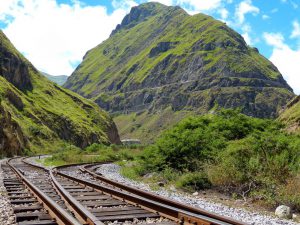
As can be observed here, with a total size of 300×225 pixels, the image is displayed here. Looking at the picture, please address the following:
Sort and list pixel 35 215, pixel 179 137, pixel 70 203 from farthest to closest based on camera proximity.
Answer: pixel 179 137
pixel 70 203
pixel 35 215

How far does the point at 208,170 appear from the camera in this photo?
15273mm

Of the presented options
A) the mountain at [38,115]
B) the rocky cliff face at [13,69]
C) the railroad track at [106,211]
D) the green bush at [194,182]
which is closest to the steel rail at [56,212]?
the railroad track at [106,211]

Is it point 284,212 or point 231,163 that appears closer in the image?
point 284,212

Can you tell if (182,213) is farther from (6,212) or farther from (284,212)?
(6,212)

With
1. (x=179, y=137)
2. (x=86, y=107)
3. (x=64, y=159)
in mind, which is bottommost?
(x=64, y=159)

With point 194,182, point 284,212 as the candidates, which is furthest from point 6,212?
point 194,182

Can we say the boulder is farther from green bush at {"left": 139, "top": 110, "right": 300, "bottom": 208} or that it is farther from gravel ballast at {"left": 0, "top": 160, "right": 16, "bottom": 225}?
gravel ballast at {"left": 0, "top": 160, "right": 16, "bottom": 225}

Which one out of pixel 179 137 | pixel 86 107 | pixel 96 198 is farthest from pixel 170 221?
pixel 86 107

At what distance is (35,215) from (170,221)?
2.89 metres

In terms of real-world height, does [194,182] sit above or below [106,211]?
below

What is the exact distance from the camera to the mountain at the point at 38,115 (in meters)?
72.1

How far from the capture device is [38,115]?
109m

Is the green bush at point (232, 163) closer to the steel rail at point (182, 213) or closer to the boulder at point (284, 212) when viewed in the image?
the boulder at point (284, 212)

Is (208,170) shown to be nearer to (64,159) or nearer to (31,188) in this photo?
(31,188)
